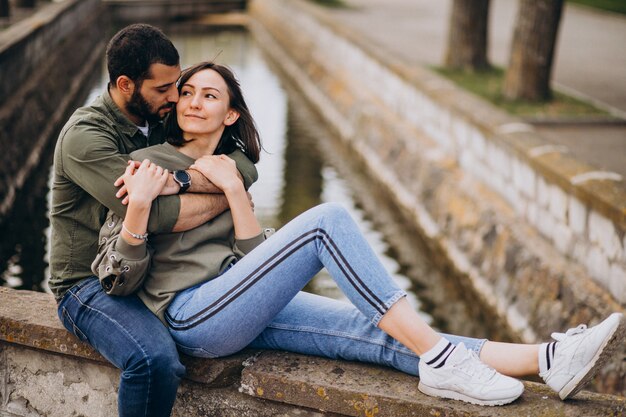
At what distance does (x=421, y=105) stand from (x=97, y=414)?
6.68 meters

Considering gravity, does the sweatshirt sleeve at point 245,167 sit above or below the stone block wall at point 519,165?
above

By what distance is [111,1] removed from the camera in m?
24.5

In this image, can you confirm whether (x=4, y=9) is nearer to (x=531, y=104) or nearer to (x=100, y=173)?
(x=531, y=104)

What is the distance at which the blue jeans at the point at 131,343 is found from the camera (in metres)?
2.86

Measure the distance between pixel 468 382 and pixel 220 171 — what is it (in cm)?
117

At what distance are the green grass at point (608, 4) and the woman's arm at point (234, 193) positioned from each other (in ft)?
59.9

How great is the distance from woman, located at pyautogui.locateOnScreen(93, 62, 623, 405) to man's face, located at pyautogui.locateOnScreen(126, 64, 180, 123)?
Answer: 0.19 m

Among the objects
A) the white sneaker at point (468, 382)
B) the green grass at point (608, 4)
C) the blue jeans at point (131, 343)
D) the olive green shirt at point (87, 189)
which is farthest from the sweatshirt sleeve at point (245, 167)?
the green grass at point (608, 4)

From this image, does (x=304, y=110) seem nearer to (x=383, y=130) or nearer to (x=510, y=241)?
(x=383, y=130)

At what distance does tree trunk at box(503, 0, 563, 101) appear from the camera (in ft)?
31.1

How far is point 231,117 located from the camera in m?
3.46

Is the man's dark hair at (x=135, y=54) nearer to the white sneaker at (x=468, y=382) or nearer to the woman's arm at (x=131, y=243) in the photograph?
the woman's arm at (x=131, y=243)

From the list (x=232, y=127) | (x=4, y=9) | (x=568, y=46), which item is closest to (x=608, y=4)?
(x=568, y=46)

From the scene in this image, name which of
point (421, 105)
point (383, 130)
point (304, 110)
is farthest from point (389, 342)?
point (304, 110)
